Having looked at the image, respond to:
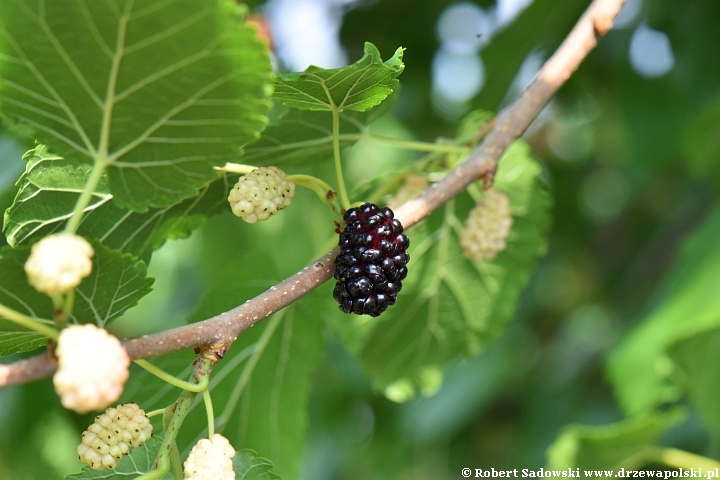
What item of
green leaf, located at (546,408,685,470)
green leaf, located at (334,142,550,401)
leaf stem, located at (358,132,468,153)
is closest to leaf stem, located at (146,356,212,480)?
leaf stem, located at (358,132,468,153)

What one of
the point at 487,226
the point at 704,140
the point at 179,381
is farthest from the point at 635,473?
the point at 179,381

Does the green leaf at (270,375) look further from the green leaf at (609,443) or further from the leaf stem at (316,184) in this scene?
the green leaf at (609,443)

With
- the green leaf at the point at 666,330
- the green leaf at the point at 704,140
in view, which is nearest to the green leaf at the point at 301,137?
the green leaf at the point at 666,330

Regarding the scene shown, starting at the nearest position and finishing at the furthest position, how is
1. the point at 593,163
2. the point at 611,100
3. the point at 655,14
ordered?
1. the point at 655,14
2. the point at 611,100
3. the point at 593,163

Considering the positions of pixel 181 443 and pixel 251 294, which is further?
pixel 251 294

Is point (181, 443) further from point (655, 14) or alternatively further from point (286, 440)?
point (655, 14)

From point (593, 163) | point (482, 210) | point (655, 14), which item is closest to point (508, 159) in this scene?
point (482, 210)
